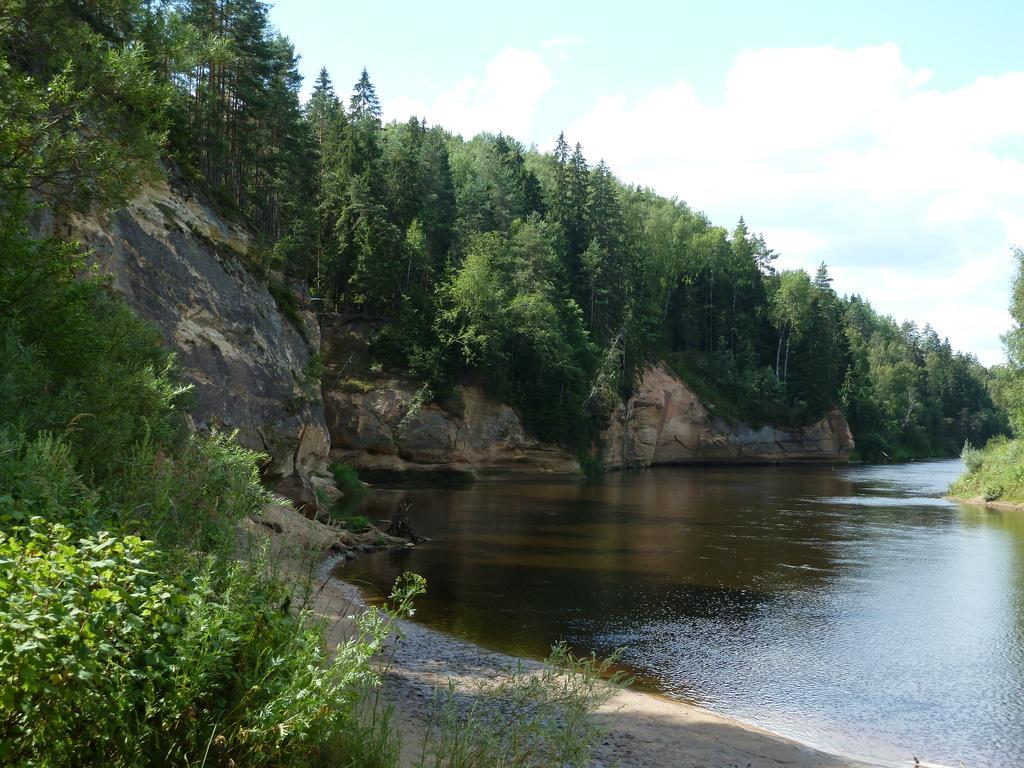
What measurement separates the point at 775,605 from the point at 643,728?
30.7ft

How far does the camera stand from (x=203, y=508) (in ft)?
26.1

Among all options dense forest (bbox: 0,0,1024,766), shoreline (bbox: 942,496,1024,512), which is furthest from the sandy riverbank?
shoreline (bbox: 942,496,1024,512)

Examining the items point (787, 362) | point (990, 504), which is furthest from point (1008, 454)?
point (787, 362)

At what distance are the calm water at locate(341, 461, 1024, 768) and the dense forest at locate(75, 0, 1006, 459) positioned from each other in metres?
12.7

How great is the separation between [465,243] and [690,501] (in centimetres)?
2688

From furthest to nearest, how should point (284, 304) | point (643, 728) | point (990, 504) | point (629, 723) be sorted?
1. point (990, 504)
2. point (284, 304)
3. point (629, 723)
4. point (643, 728)

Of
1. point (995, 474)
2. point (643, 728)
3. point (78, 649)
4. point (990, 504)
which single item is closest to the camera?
point (78, 649)

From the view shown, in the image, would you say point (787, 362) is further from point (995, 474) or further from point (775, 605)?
point (775, 605)

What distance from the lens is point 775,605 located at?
18078 mm

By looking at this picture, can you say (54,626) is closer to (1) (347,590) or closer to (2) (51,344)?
(2) (51,344)

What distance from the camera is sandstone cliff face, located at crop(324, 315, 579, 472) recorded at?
46.2 m

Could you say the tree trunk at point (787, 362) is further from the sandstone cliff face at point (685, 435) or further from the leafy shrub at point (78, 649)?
the leafy shrub at point (78, 649)

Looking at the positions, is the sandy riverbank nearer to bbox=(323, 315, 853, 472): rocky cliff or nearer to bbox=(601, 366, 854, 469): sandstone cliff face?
bbox=(323, 315, 853, 472): rocky cliff

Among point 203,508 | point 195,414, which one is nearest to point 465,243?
point 195,414
